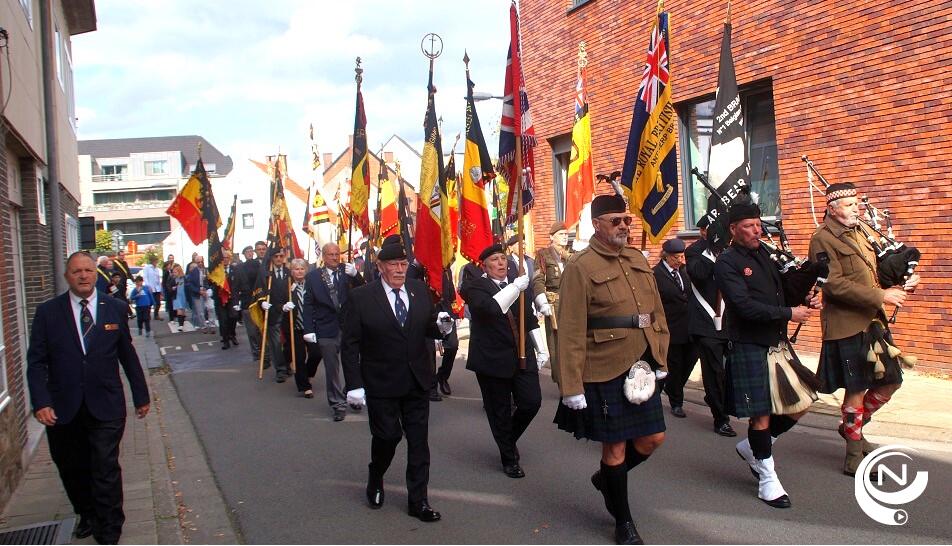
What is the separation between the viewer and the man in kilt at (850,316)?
576cm

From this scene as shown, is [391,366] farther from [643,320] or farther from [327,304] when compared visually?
[327,304]

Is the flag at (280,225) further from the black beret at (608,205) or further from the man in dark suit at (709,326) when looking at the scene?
the black beret at (608,205)

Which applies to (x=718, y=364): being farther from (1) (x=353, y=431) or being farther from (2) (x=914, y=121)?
(2) (x=914, y=121)

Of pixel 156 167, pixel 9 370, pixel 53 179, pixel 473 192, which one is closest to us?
pixel 9 370

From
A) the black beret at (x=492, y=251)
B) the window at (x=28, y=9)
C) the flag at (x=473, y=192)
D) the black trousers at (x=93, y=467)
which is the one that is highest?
the window at (x=28, y=9)

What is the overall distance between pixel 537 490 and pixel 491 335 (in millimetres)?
1311

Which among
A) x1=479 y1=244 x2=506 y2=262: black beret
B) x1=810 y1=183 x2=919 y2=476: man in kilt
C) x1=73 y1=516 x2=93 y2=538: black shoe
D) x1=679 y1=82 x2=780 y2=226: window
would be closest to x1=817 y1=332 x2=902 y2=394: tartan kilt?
x1=810 y1=183 x2=919 y2=476: man in kilt

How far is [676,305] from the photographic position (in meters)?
8.10

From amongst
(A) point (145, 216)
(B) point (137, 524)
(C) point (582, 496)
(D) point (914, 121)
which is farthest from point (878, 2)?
(A) point (145, 216)

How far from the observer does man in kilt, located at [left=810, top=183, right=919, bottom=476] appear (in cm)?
576

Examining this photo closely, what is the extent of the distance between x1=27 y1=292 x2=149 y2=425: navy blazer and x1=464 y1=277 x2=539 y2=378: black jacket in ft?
8.89

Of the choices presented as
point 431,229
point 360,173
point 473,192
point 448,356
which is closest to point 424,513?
point 473,192

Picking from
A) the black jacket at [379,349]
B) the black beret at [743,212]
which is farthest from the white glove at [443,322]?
the black beret at [743,212]

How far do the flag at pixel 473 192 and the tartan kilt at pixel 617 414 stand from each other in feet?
9.21
